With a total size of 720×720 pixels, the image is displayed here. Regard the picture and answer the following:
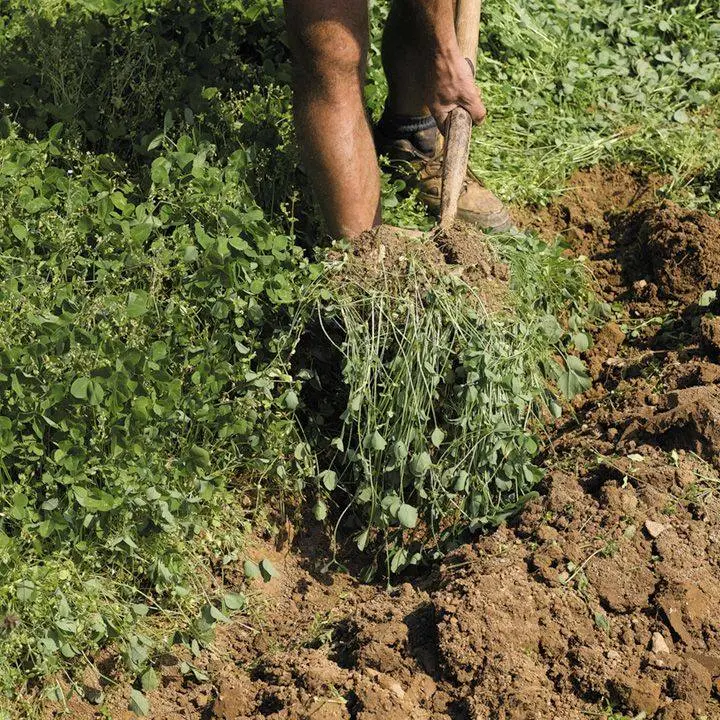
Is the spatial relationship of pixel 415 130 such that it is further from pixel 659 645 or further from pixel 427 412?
pixel 659 645

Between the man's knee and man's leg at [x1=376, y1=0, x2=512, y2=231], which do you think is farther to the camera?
man's leg at [x1=376, y1=0, x2=512, y2=231]

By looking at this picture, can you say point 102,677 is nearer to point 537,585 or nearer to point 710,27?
point 537,585

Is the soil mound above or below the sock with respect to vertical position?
below

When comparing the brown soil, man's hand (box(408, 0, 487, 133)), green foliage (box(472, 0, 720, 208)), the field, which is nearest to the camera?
the field

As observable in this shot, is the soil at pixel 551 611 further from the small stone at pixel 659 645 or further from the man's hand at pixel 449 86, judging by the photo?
the man's hand at pixel 449 86

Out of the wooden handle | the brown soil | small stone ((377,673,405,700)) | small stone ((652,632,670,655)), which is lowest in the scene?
small stone ((377,673,405,700))

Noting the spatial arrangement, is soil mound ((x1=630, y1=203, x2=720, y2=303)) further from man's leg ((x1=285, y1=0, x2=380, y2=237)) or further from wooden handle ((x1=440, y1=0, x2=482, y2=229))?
man's leg ((x1=285, y1=0, x2=380, y2=237))

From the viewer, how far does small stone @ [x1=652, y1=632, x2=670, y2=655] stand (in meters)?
3.26

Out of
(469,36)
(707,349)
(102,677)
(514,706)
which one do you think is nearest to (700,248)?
(707,349)

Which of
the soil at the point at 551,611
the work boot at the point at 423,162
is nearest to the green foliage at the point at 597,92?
the work boot at the point at 423,162

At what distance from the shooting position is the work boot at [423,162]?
486 cm

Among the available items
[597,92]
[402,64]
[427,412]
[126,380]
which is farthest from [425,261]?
[597,92]

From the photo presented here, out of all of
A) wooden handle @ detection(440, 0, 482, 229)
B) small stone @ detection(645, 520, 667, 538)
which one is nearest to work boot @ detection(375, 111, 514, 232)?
wooden handle @ detection(440, 0, 482, 229)

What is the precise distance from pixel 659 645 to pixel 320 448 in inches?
52.4
